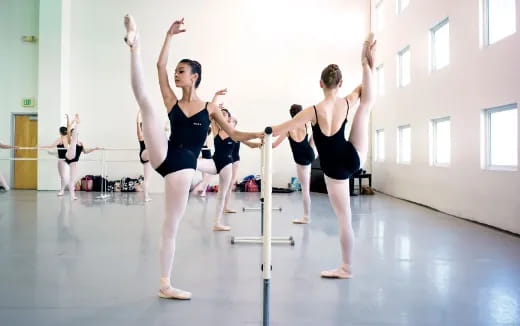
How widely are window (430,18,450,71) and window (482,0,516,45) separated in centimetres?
139

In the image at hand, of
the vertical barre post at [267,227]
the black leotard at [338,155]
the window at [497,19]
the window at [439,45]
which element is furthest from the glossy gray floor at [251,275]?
the window at [439,45]

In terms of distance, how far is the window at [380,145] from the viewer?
10.1 meters

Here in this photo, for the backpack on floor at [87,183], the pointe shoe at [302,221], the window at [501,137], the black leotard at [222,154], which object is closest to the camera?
the black leotard at [222,154]

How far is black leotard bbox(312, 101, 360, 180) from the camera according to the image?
2727 millimetres

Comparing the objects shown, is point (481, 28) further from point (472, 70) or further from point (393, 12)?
point (393, 12)

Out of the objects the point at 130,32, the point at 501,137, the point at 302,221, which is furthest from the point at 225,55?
the point at 130,32

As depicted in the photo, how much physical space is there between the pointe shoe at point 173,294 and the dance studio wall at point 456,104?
3881 millimetres

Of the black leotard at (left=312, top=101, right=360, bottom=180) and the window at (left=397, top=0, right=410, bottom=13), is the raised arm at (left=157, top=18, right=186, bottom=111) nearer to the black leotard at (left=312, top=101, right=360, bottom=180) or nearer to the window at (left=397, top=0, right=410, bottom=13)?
the black leotard at (left=312, top=101, right=360, bottom=180)

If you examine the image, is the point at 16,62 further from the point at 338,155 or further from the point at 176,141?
the point at 338,155

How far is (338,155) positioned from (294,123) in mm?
402

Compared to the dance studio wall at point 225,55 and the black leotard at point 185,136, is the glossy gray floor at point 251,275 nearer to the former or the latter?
the black leotard at point 185,136

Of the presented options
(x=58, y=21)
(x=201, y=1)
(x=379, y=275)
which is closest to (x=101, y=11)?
(x=58, y=21)

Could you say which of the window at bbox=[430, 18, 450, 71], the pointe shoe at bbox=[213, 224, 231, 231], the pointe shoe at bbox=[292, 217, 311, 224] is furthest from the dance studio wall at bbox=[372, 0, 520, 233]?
the pointe shoe at bbox=[213, 224, 231, 231]

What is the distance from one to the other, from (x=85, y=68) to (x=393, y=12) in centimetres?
779
